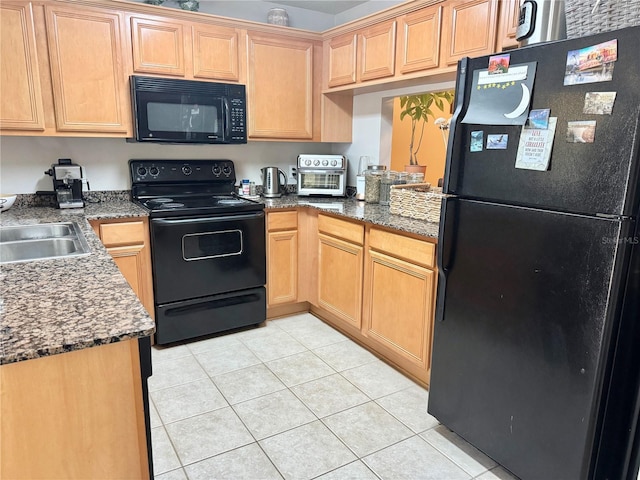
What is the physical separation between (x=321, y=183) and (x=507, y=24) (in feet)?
5.78

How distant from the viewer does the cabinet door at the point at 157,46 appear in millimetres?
2736

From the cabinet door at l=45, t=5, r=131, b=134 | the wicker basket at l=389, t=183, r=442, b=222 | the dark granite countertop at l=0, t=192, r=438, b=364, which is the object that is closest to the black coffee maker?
the cabinet door at l=45, t=5, r=131, b=134

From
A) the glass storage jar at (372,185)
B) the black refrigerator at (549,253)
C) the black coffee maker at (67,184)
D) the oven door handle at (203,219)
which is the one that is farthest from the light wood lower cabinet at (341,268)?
the black coffee maker at (67,184)

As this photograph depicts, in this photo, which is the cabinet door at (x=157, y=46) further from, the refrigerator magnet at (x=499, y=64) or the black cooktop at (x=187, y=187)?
the refrigerator magnet at (x=499, y=64)

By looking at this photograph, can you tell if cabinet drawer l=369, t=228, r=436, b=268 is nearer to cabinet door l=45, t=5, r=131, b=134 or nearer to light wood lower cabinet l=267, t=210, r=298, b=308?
light wood lower cabinet l=267, t=210, r=298, b=308

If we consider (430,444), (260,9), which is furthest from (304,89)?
(430,444)

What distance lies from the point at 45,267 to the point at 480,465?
6.07ft

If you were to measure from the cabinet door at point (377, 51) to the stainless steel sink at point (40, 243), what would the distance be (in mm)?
2012

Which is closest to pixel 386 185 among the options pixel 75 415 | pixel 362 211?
pixel 362 211

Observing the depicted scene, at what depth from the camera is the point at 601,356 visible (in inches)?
53.4

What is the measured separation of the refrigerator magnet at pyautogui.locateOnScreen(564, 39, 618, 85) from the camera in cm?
126

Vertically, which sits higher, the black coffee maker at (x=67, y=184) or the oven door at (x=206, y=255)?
the black coffee maker at (x=67, y=184)

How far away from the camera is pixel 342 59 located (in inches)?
126

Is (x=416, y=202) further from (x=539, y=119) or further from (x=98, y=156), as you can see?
(x=98, y=156)
